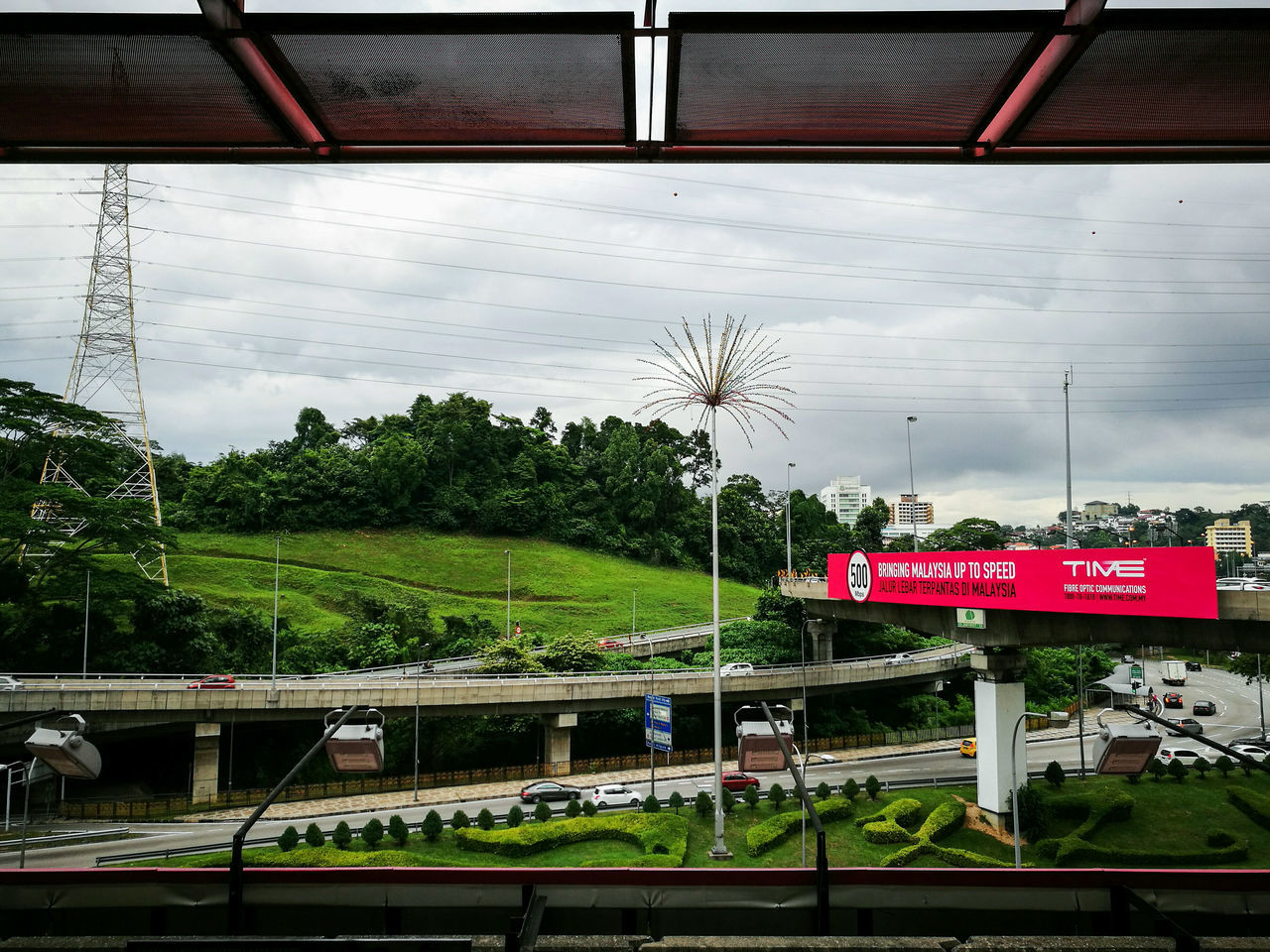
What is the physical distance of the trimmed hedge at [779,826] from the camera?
23.0 metres

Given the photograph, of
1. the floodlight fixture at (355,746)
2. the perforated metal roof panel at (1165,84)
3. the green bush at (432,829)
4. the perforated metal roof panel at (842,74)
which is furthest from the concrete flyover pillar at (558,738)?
the perforated metal roof panel at (1165,84)

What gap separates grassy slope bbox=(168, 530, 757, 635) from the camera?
52.1m

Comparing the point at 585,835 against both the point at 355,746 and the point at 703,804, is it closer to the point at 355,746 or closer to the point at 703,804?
the point at 703,804

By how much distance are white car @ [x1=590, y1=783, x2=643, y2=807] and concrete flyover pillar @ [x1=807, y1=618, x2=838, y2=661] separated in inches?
822

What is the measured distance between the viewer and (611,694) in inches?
1454

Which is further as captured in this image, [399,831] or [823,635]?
[823,635]

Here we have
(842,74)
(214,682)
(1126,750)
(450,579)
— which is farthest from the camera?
(450,579)

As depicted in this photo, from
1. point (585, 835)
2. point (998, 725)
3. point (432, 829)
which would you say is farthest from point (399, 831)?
point (998, 725)

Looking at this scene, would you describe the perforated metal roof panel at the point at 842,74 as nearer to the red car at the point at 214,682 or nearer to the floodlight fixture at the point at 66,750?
the floodlight fixture at the point at 66,750

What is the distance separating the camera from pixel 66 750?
7957mm

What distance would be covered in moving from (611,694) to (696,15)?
1413 inches

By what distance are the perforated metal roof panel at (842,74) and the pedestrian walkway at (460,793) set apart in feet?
98.3

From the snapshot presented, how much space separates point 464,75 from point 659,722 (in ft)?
93.7

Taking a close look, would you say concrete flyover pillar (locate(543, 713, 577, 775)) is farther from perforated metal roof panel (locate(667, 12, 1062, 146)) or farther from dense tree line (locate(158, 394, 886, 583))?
perforated metal roof panel (locate(667, 12, 1062, 146))
